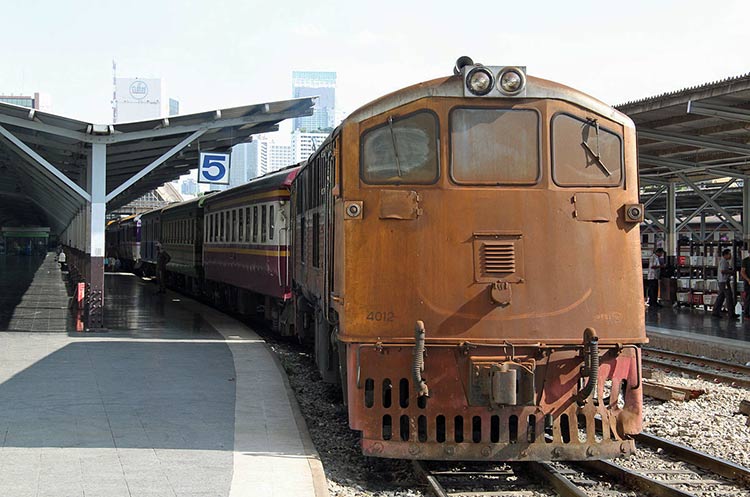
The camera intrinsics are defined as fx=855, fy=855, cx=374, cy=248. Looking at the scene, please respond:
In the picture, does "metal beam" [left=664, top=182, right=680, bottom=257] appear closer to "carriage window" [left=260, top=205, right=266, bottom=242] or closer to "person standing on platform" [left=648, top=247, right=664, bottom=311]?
"person standing on platform" [left=648, top=247, right=664, bottom=311]

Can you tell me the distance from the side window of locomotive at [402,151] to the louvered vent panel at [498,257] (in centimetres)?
71

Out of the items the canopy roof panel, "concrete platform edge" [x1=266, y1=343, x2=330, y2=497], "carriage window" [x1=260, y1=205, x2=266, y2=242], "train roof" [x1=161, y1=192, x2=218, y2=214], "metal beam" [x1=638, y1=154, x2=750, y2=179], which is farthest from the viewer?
"train roof" [x1=161, y1=192, x2=218, y2=214]

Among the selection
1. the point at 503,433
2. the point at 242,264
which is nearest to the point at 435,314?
the point at 503,433

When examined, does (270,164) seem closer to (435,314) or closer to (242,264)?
(242,264)

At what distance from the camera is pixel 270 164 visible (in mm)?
126688

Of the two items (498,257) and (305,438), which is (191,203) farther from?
(498,257)

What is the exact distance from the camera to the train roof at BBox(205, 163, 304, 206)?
49.7 feet

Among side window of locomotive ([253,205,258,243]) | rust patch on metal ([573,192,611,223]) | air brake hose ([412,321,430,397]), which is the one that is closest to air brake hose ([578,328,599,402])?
rust patch on metal ([573,192,611,223])

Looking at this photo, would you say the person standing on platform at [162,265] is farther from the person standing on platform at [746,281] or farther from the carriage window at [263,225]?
the person standing on platform at [746,281]

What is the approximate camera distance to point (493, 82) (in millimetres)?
6867

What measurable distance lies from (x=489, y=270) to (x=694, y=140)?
39.5 ft

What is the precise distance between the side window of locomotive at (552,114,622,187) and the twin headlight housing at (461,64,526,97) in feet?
1.33

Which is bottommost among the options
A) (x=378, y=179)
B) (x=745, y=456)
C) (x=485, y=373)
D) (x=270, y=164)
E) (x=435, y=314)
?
(x=745, y=456)

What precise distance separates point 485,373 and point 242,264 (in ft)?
40.5
